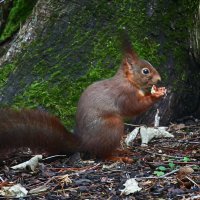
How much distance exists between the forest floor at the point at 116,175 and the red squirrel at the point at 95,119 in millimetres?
130

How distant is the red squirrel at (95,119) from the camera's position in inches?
156

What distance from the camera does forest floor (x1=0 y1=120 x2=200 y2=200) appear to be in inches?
130

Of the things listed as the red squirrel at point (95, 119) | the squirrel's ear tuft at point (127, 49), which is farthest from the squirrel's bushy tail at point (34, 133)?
the squirrel's ear tuft at point (127, 49)

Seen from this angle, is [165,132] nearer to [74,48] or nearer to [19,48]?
[74,48]

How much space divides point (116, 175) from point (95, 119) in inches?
27.9

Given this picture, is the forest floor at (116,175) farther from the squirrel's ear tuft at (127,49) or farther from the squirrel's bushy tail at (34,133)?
the squirrel's ear tuft at (127,49)

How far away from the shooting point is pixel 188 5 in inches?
213

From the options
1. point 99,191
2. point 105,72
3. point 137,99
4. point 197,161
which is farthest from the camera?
point 105,72

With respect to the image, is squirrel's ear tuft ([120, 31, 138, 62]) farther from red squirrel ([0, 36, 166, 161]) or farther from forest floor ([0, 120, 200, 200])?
forest floor ([0, 120, 200, 200])

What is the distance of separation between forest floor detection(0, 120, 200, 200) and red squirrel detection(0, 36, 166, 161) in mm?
130

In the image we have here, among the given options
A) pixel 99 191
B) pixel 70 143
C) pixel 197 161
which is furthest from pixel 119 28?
pixel 99 191

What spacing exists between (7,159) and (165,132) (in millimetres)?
1366

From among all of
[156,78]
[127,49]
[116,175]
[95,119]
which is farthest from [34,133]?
[156,78]

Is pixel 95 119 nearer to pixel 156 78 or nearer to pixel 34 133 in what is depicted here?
pixel 34 133
